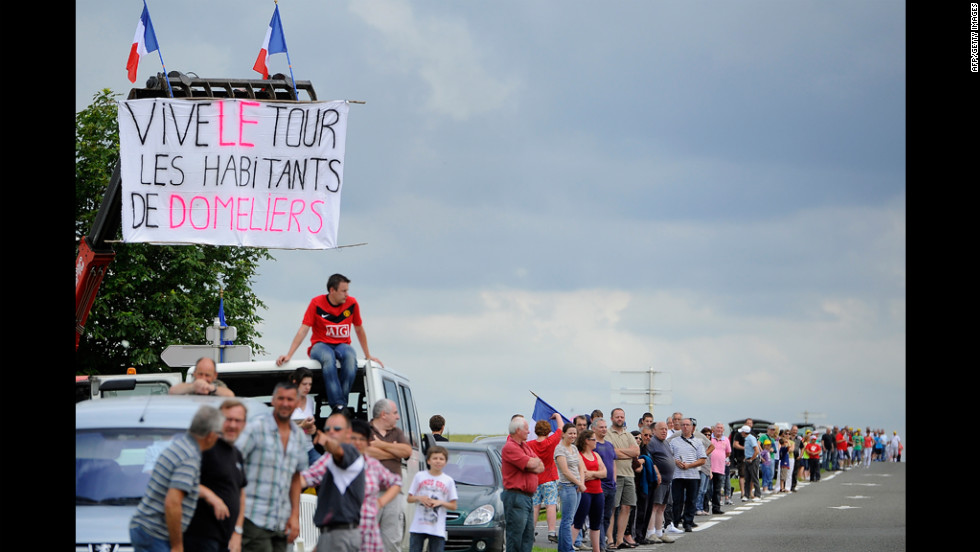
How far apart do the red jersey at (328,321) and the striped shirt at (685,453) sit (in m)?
11.7

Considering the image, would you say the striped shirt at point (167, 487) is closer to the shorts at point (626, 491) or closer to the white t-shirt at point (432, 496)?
the white t-shirt at point (432, 496)

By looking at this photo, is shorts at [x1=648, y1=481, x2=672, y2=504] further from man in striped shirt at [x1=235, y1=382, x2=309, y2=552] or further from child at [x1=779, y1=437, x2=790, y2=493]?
child at [x1=779, y1=437, x2=790, y2=493]

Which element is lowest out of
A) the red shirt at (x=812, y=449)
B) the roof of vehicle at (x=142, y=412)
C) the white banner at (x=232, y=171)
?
the red shirt at (x=812, y=449)

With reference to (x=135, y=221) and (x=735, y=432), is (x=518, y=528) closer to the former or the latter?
(x=135, y=221)

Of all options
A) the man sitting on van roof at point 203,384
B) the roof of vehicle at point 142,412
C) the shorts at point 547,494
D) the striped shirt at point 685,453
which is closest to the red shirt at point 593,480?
the shorts at point 547,494

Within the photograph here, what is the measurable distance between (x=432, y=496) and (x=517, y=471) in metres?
3.02

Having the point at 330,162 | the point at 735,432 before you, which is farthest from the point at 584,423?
the point at 735,432

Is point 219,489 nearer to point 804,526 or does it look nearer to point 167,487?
point 167,487

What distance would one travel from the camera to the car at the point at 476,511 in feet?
54.2

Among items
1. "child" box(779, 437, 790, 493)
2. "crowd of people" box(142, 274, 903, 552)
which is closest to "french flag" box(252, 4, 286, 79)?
"crowd of people" box(142, 274, 903, 552)

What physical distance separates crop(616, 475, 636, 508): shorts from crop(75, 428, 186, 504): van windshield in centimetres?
1161

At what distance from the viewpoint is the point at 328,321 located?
43.3 feet

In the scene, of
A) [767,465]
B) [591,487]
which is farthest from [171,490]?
[767,465]
